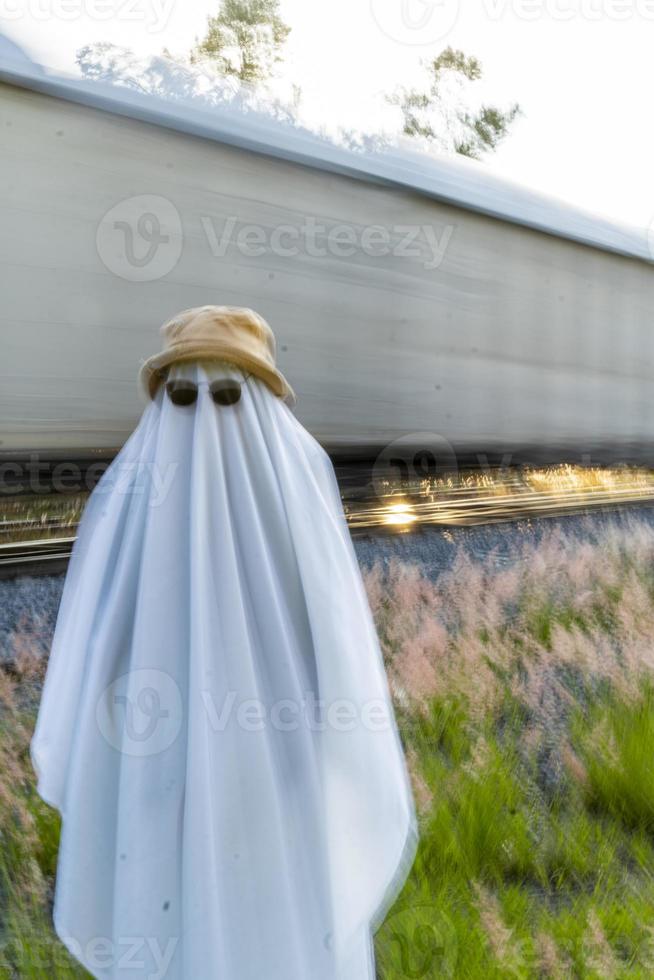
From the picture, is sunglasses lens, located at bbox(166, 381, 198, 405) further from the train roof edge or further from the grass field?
the train roof edge

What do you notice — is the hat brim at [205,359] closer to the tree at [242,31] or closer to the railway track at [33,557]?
the railway track at [33,557]

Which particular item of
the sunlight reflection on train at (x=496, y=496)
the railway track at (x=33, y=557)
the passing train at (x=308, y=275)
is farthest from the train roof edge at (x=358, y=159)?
the railway track at (x=33, y=557)

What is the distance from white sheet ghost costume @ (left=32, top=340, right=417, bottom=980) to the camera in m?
1.54

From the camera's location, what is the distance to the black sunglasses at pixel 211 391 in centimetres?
177

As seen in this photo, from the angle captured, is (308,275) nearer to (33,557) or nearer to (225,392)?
(33,557)

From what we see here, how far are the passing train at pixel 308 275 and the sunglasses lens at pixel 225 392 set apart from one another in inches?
65.5

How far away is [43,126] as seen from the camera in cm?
311

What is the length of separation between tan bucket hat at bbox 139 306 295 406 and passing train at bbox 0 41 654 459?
1518 millimetres

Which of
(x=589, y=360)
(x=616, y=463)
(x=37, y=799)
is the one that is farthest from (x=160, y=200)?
(x=616, y=463)

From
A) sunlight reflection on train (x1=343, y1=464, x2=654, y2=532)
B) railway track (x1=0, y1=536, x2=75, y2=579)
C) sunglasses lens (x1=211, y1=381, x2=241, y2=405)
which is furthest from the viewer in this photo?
sunlight reflection on train (x1=343, y1=464, x2=654, y2=532)

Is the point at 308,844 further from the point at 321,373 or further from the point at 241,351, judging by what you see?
the point at 321,373

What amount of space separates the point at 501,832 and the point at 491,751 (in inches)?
16.0

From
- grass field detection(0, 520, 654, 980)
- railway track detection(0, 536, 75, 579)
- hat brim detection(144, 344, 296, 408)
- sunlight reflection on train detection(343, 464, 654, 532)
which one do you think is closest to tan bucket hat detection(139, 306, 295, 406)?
hat brim detection(144, 344, 296, 408)

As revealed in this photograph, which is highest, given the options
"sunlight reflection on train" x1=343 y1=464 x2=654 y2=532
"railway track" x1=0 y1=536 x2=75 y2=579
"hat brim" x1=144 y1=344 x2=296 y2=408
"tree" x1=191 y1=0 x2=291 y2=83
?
"tree" x1=191 y1=0 x2=291 y2=83
